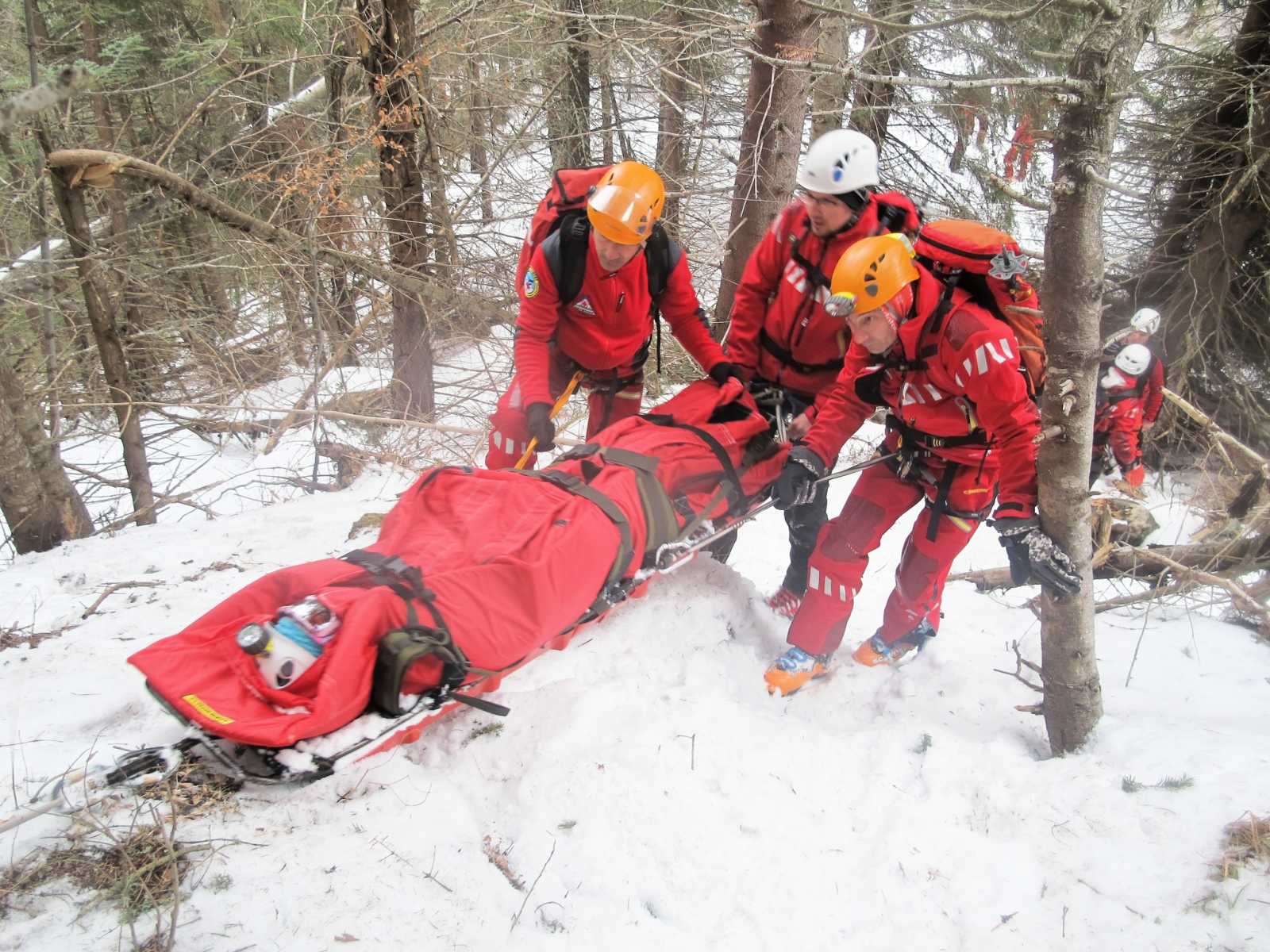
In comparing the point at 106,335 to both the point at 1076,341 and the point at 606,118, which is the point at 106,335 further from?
the point at 1076,341

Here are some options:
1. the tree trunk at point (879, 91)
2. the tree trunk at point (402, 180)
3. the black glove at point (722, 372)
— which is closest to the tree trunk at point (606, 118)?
the tree trunk at point (402, 180)

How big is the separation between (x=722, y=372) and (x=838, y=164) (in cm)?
107

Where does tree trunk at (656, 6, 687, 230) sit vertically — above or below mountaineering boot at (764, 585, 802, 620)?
above

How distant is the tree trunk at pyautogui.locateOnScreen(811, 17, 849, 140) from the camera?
6234 mm

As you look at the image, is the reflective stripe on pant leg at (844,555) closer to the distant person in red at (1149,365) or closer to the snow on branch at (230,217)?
the distant person in red at (1149,365)

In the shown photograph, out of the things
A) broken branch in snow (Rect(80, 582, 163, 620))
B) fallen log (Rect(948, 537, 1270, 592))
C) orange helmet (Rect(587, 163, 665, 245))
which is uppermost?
orange helmet (Rect(587, 163, 665, 245))

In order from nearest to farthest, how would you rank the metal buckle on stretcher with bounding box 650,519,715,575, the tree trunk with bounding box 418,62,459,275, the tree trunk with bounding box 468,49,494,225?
1. the metal buckle on stretcher with bounding box 650,519,715,575
2. the tree trunk with bounding box 418,62,459,275
3. the tree trunk with bounding box 468,49,494,225

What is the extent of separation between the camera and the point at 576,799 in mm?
2385

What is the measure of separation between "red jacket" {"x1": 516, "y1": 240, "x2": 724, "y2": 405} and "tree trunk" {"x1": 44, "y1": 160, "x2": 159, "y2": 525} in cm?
338

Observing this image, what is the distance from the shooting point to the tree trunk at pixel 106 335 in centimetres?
520

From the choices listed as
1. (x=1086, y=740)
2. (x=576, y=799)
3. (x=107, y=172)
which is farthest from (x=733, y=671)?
(x=107, y=172)

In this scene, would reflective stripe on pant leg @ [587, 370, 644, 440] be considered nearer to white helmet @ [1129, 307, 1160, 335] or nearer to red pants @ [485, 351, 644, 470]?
red pants @ [485, 351, 644, 470]

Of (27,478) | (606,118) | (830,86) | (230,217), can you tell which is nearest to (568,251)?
(230,217)

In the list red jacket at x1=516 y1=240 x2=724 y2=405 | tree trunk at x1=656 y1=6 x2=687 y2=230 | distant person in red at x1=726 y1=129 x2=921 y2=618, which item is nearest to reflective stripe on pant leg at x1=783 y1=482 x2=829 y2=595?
distant person in red at x1=726 y1=129 x2=921 y2=618
